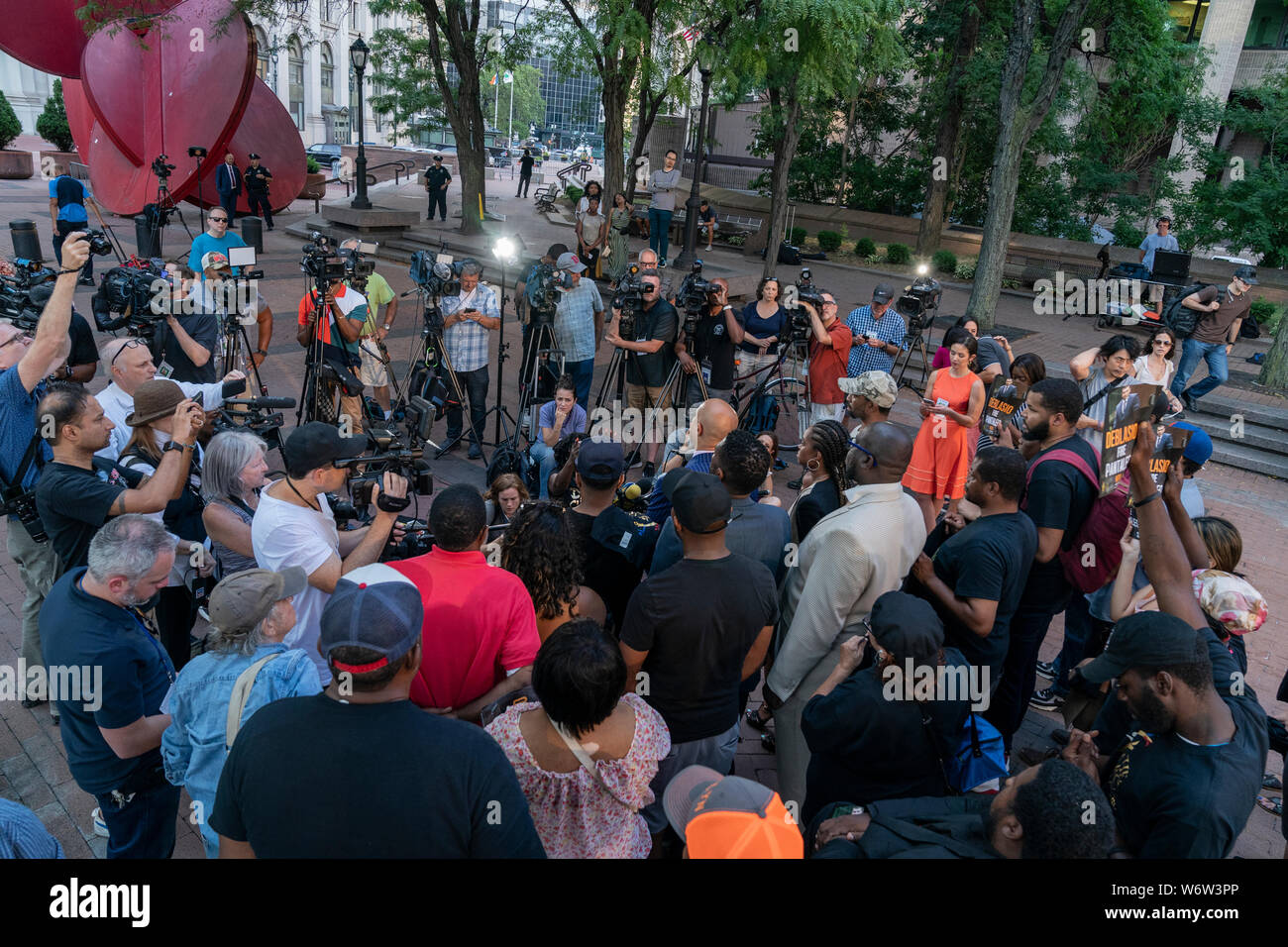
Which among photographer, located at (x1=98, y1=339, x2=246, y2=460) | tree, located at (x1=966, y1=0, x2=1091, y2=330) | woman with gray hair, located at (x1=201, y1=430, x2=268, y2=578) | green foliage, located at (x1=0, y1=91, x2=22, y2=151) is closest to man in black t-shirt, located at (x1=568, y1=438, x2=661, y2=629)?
woman with gray hair, located at (x1=201, y1=430, x2=268, y2=578)

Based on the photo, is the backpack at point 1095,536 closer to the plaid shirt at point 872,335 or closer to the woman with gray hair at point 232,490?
the plaid shirt at point 872,335

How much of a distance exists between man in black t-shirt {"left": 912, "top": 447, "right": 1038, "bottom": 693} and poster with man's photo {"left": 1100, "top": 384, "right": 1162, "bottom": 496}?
375 millimetres

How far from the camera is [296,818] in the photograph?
6.24 feet

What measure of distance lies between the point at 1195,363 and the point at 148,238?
16369mm

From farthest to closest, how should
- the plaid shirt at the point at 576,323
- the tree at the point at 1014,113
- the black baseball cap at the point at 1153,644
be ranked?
1. the tree at the point at 1014,113
2. the plaid shirt at the point at 576,323
3. the black baseball cap at the point at 1153,644

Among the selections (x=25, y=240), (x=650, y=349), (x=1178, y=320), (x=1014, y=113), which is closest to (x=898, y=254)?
(x=1014, y=113)

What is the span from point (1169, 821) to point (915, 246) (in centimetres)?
2201

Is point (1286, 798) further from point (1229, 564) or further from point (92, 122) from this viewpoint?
point (92, 122)

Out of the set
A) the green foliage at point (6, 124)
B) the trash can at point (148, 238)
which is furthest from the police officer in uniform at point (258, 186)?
the green foliage at point (6, 124)

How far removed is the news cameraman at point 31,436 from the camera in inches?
157

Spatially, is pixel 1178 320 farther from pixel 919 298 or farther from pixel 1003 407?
pixel 1003 407

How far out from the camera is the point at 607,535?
373 cm

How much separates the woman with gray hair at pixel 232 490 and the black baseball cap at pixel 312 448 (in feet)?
1.41

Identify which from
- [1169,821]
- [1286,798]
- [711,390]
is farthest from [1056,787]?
[711,390]
